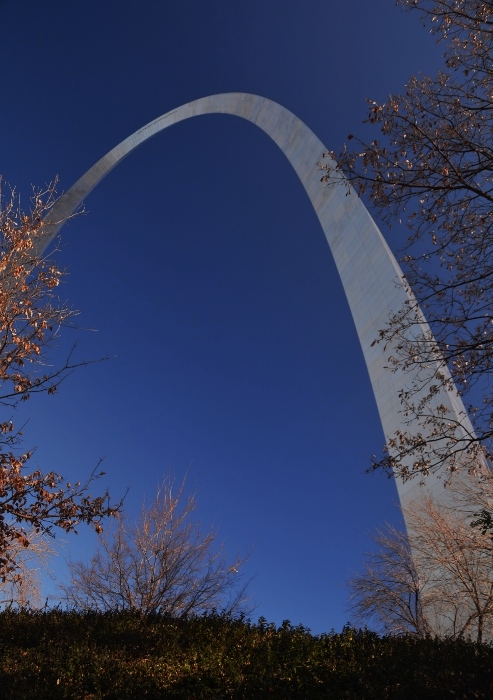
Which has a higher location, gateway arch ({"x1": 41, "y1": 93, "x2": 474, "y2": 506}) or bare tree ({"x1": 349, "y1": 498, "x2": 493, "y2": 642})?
gateway arch ({"x1": 41, "y1": 93, "x2": 474, "y2": 506})

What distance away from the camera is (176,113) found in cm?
3622

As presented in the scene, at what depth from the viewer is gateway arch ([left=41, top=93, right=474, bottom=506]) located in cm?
1573

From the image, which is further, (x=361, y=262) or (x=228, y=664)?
(x=361, y=262)

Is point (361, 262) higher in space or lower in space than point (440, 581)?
higher

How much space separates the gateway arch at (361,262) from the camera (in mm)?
15727

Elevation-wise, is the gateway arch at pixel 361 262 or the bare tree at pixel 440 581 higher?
the gateway arch at pixel 361 262

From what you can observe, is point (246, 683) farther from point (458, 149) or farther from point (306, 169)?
point (306, 169)

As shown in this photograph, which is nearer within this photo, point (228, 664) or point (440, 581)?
point (228, 664)

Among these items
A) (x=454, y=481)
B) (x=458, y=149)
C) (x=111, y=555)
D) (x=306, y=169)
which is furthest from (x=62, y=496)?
(x=306, y=169)

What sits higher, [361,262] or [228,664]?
[361,262]

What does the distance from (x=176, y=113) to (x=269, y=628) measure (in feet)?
110

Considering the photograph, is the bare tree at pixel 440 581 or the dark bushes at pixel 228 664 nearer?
the dark bushes at pixel 228 664

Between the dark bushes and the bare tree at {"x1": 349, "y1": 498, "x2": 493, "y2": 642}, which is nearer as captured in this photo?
the dark bushes

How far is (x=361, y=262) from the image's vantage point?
1873 cm
